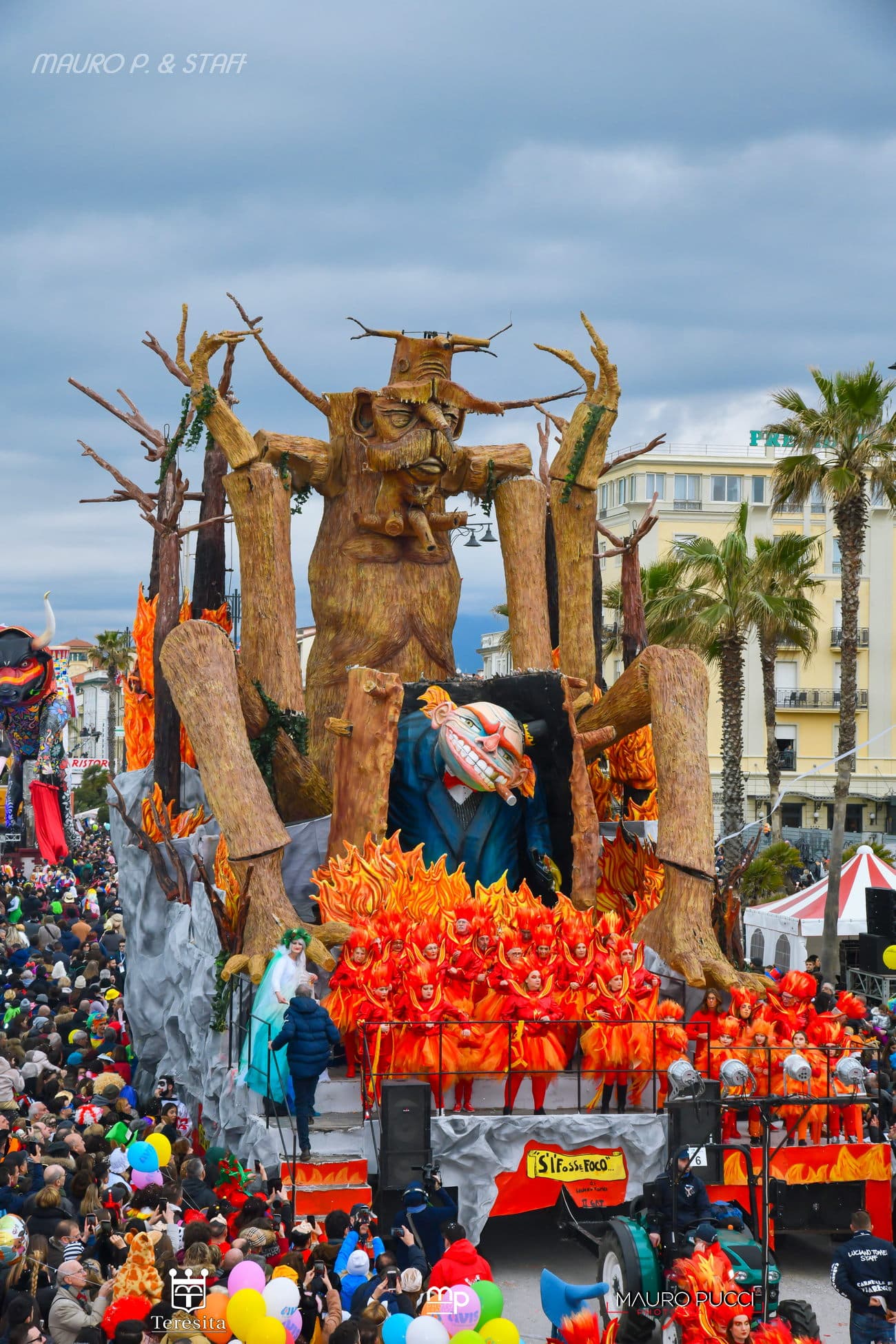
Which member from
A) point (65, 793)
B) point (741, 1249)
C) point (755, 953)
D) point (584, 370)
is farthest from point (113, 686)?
point (741, 1249)

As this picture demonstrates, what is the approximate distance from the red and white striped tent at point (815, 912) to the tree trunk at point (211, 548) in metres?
8.70

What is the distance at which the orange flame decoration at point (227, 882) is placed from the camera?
13164mm

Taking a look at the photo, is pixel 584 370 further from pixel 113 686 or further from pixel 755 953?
pixel 113 686

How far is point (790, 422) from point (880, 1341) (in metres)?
15.6

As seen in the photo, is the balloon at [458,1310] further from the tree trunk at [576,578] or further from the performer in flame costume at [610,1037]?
the tree trunk at [576,578]

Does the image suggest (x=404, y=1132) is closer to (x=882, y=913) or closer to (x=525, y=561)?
(x=525, y=561)

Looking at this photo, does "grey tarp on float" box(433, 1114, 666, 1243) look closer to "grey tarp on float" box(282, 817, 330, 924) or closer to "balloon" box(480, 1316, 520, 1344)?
"balloon" box(480, 1316, 520, 1344)

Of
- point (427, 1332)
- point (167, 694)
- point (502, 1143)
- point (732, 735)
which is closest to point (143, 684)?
point (167, 694)

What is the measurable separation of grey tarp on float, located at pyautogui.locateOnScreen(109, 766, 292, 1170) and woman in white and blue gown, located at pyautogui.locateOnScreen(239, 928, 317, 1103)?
0.24m

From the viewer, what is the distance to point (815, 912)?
68.4 feet

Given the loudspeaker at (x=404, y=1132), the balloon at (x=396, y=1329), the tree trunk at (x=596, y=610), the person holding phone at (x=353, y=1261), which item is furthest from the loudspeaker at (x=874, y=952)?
the balloon at (x=396, y=1329)

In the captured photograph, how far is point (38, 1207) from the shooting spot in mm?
8539

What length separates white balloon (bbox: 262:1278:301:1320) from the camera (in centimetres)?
702

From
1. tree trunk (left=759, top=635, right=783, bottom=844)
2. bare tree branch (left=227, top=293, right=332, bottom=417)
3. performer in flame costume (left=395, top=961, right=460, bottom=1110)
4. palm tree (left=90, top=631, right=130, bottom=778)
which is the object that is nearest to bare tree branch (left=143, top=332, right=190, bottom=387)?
bare tree branch (left=227, top=293, right=332, bottom=417)
